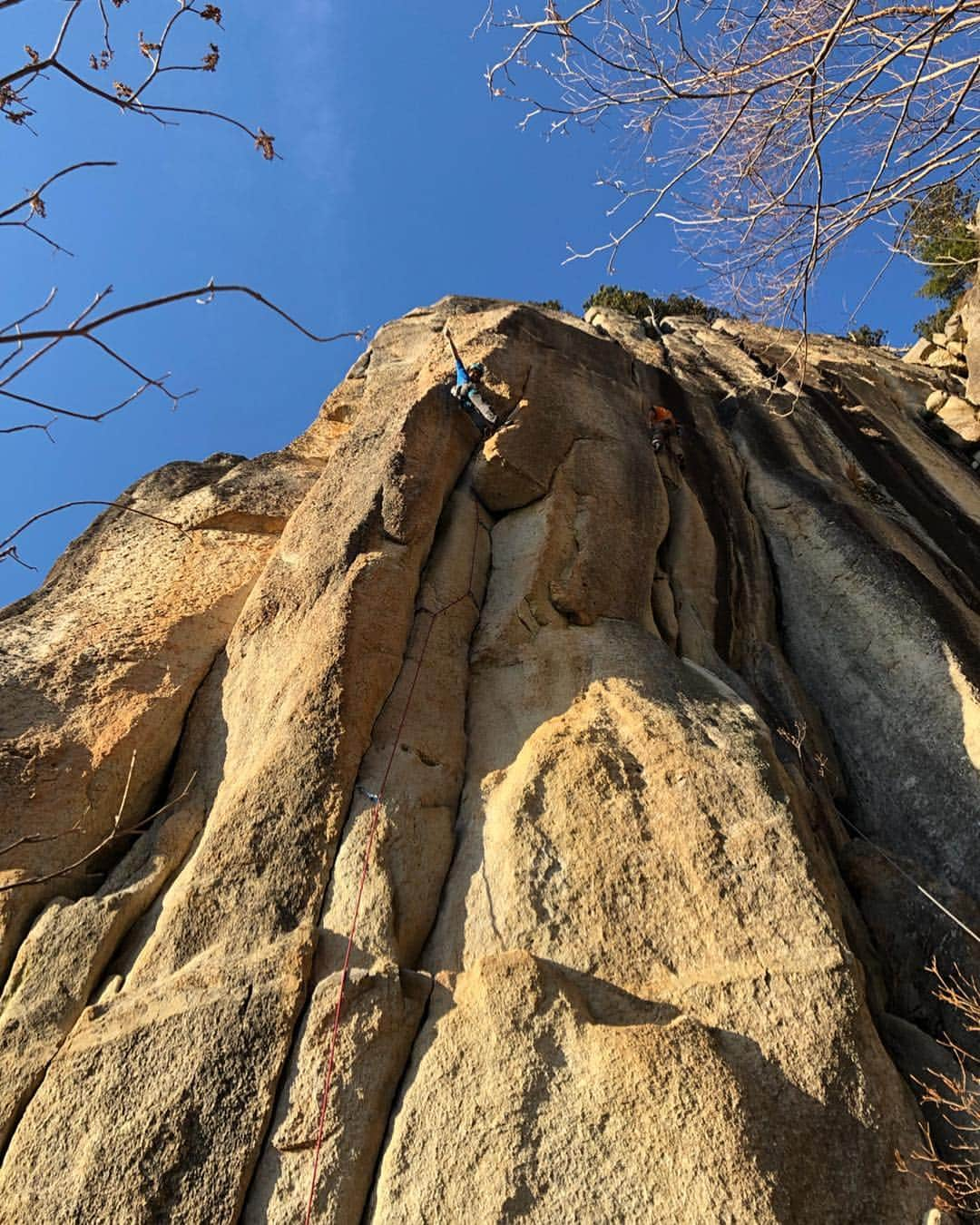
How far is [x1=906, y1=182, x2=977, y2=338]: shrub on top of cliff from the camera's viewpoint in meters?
6.83

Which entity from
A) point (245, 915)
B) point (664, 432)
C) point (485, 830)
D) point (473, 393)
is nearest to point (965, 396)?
point (664, 432)

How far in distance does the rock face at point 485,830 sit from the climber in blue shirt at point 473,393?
0.23 metres

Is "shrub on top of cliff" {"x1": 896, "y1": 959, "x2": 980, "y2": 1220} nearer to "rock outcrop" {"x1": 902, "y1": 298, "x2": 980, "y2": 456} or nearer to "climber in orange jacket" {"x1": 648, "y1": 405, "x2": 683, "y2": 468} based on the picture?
"climber in orange jacket" {"x1": 648, "y1": 405, "x2": 683, "y2": 468}

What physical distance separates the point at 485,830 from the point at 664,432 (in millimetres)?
7759

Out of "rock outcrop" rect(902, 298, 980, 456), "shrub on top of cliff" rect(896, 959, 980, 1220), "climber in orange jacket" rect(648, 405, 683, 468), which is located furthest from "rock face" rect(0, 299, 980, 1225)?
"rock outcrop" rect(902, 298, 980, 456)

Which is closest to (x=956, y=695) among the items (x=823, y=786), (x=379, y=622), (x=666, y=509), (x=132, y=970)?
(x=823, y=786)

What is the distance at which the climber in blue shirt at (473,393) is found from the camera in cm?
1045

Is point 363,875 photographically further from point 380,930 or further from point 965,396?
point 965,396

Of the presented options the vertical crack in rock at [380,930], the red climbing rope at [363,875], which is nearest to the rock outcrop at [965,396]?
the red climbing rope at [363,875]

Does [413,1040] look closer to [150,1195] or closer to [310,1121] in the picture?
[310,1121]

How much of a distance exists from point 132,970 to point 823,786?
602 centimetres

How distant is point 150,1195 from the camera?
14.6 feet

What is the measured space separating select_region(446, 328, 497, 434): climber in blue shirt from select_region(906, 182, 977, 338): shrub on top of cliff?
15.5 feet

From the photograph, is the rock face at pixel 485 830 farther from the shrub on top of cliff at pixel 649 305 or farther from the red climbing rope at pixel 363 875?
the shrub on top of cliff at pixel 649 305
